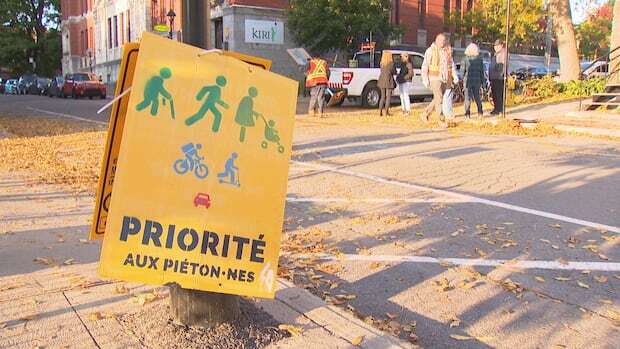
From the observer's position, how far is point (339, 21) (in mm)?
29688

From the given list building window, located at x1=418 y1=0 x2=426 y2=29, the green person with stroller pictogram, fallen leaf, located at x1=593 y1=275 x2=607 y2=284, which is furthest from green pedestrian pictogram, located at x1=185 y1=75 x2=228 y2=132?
building window, located at x1=418 y1=0 x2=426 y2=29

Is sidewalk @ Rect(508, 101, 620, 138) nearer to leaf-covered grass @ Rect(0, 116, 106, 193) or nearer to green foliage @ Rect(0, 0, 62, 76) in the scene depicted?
leaf-covered grass @ Rect(0, 116, 106, 193)

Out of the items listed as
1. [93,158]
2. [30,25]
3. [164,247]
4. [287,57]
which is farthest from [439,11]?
[30,25]

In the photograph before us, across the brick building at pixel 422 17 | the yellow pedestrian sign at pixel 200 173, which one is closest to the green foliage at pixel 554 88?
the yellow pedestrian sign at pixel 200 173

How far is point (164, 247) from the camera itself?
2.91 meters

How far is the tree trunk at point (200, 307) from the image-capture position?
323cm

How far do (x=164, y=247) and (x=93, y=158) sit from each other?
7.88 meters

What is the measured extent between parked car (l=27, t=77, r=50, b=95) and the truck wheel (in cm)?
3200

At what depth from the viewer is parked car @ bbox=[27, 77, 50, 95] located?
45.8 metres

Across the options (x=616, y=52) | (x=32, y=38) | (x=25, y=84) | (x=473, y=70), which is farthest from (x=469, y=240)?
(x=32, y=38)

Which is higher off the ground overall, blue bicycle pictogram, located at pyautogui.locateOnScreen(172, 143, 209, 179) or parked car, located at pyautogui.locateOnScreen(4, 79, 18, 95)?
parked car, located at pyautogui.locateOnScreen(4, 79, 18, 95)

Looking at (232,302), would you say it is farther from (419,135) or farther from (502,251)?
(419,135)

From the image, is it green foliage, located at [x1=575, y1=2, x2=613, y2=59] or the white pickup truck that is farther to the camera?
green foliage, located at [x1=575, y1=2, x2=613, y2=59]

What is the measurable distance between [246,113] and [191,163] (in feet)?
1.22
